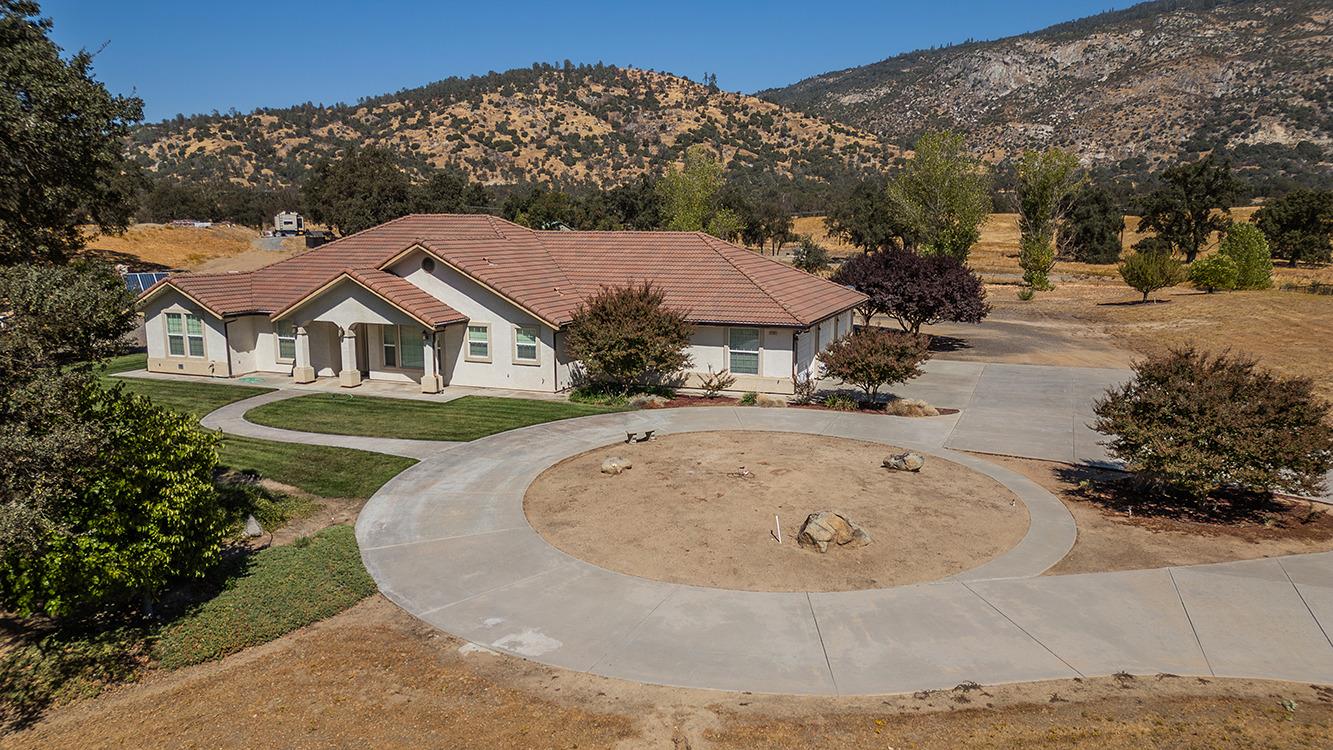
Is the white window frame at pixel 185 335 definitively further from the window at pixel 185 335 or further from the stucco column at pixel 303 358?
the stucco column at pixel 303 358

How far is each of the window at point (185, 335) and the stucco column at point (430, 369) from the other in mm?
9403

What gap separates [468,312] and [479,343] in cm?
115

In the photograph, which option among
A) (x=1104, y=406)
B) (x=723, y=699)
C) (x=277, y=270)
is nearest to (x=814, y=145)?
(x=277, y=270)

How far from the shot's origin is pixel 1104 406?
642 inches

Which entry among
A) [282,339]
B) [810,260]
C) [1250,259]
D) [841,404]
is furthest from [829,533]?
[810,260]

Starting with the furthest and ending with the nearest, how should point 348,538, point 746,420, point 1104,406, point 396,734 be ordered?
point 746,420, point 1104,406, point 348,538, point 396,734

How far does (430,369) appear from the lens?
26484mm

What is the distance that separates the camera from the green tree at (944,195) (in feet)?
168

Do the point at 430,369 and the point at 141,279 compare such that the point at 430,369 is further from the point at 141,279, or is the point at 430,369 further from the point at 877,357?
the point at 141,279

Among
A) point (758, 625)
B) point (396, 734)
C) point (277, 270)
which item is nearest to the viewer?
point (396, 734)

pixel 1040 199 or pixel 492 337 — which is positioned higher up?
pixel 1040 199

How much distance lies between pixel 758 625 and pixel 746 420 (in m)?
12.4

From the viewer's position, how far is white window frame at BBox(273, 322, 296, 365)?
29.0 m

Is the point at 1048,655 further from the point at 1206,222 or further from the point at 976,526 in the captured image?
the point at 1206,222
